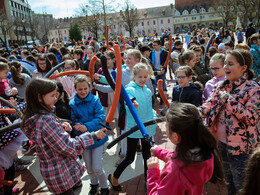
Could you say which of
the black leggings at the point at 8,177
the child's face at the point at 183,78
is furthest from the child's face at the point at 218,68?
the black leggings at the point at 8,177

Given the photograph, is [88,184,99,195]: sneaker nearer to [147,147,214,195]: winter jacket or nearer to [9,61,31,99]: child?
[147,147,214,195]: winter jacket

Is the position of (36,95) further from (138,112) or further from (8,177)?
(8,177)

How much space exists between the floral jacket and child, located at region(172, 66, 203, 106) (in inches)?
23.4

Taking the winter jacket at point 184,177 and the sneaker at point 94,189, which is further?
the sneaker at point 94,189

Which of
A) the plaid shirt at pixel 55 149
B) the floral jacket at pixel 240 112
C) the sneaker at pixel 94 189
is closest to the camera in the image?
the plaid shirt at pixel 55 149

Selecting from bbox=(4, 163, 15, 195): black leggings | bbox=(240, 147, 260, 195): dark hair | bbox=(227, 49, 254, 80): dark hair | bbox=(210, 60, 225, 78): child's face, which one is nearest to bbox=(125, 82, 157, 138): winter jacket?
bbox=(210, 60, 225, 78): child's face

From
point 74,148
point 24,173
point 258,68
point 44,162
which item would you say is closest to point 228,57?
point 74,148

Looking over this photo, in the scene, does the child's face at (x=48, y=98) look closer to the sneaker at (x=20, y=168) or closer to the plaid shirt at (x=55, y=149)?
the plaid shirt at (x=55, y=149)

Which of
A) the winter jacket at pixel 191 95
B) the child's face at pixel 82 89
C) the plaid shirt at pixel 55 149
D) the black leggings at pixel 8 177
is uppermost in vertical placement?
the child's face at pixel 82 89

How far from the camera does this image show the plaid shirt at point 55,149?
2.15 meters

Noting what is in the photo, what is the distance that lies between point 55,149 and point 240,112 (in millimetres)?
1918

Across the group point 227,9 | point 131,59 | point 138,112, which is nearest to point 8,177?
point 138,112

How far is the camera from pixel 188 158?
1611 millimetres

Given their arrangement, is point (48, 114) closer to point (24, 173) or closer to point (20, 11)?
point (24, 173)
